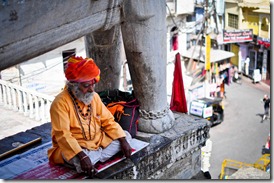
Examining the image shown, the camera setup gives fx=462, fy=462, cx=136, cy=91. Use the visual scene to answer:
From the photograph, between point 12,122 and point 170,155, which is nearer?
point 170,155

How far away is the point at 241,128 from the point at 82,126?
898 cm

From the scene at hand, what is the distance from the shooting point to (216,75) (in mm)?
13070

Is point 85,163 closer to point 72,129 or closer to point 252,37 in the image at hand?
point 72,129

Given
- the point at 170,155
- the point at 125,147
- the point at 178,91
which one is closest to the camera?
the point at 125,147

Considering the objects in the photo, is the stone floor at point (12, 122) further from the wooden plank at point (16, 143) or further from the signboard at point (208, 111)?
the signboard at point (208, 111)

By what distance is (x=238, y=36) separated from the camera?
1239cm

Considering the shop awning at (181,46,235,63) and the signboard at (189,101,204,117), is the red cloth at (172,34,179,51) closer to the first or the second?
the shop awning at (181,46,235,63)

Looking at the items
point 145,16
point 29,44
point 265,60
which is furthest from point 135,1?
point 265,60

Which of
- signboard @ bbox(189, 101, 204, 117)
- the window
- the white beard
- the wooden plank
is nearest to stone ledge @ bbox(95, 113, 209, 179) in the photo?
the white beard

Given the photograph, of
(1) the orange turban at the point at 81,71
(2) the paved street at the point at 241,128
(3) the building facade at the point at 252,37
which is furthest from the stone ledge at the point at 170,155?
(3) the building facade at the point at 252,37

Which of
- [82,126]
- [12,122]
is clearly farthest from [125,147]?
[12,122]

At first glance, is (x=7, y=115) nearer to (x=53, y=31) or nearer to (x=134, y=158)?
(x=134, y=158)

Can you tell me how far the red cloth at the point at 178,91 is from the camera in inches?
130

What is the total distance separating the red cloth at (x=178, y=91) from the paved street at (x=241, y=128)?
5239mm
